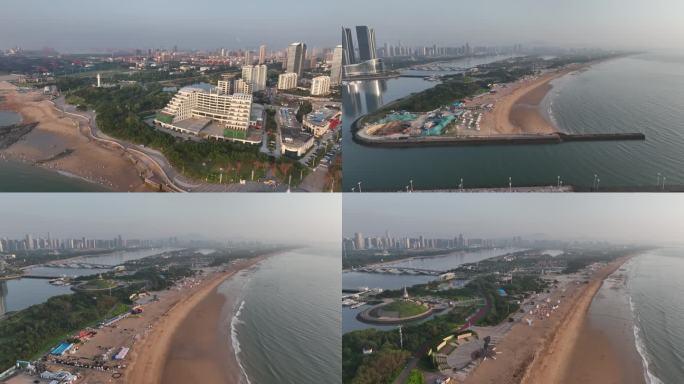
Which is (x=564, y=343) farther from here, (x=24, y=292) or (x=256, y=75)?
(x=24, y=292)

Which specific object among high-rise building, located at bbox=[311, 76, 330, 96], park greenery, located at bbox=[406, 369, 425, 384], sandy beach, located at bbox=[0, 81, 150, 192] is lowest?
park greenery, located at bbox=[406, 369, 425, 384]


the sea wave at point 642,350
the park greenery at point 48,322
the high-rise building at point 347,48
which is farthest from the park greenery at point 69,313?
the sea wave at point 642,350

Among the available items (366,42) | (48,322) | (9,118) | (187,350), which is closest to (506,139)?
(366,42)

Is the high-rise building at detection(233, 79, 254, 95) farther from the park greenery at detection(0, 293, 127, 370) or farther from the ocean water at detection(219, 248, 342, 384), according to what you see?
the park greenery at detection(0, 293, 127, 370)

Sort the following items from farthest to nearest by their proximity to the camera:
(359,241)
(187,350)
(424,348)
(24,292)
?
(24,292), (359,241), (187,350), (424,348)

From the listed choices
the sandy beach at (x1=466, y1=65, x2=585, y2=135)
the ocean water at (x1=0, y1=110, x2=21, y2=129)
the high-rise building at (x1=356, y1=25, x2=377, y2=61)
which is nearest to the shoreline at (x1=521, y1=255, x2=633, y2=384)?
the sandy beach at (x1=466, y1=65, x2=585, y2=135)

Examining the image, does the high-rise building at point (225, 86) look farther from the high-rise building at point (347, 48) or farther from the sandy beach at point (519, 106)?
the sandy beach at point (519, 106)

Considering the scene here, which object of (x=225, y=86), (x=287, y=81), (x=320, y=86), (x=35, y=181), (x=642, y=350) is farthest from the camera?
(x=225, y=86)

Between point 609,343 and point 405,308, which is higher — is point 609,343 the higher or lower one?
the lower one
